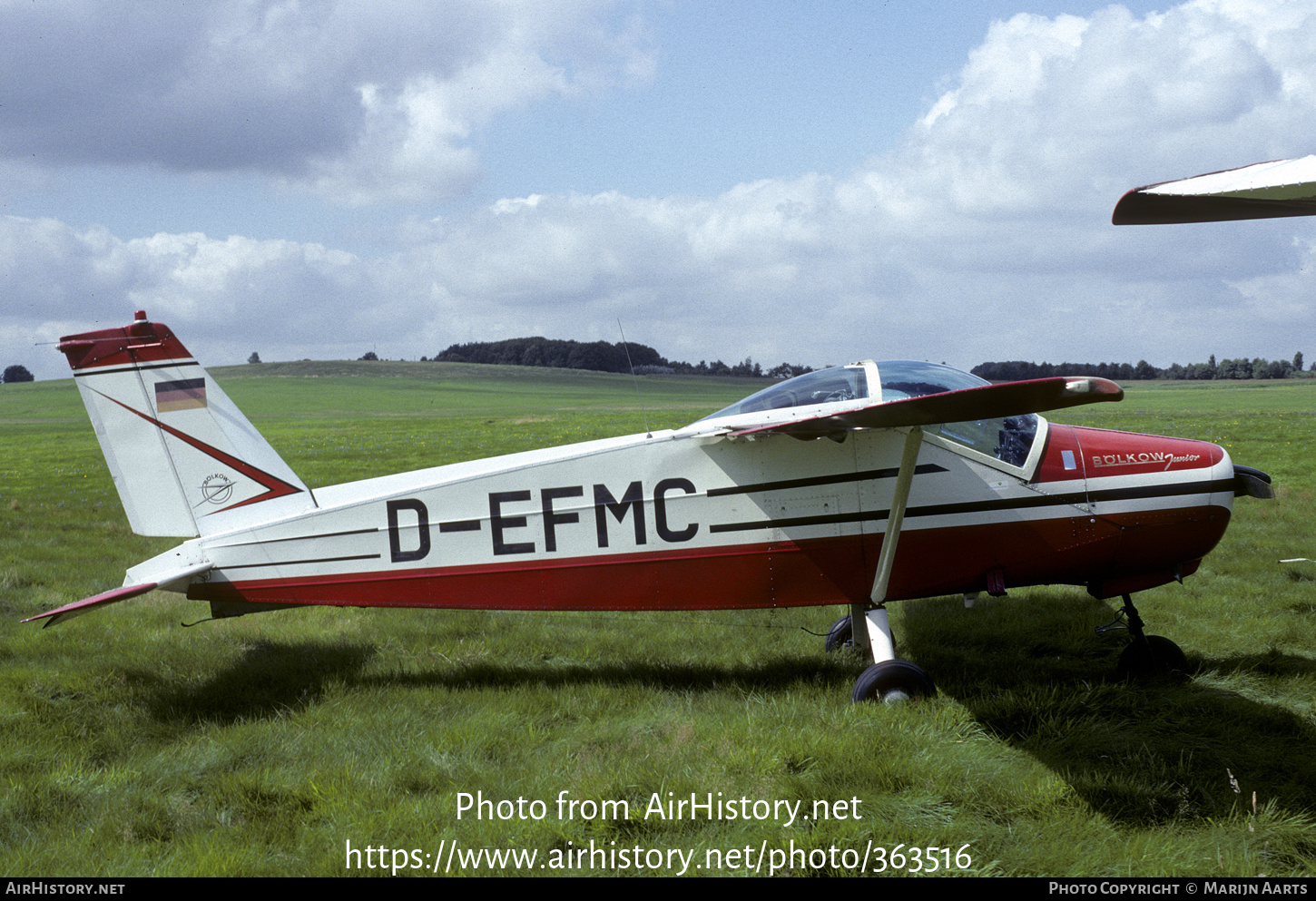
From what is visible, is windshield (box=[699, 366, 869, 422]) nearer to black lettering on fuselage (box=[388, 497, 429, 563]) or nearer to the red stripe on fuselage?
the red stripe on fuselage

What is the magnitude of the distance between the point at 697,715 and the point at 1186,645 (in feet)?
14.2

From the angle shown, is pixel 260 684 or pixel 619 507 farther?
pixel 260 684

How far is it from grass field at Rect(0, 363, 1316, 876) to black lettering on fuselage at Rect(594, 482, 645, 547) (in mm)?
1122

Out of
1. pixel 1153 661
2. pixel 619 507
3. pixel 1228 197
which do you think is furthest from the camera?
pixel 1153 661

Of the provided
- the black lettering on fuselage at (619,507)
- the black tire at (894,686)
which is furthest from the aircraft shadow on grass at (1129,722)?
the black lettering on fuselage at (619,507)

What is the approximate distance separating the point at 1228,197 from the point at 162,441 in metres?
6.49

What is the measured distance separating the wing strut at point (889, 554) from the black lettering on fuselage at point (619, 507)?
1646 mm

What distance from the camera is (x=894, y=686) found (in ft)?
16.5

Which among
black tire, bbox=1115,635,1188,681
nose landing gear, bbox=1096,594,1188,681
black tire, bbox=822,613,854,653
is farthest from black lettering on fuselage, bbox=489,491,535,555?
black tire, bbox=1115,635,1188,681

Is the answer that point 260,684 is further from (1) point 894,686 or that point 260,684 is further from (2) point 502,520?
(1) point 894,686

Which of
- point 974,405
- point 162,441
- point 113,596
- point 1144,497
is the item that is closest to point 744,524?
point 974,405

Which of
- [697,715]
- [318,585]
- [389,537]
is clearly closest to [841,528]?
[697,715]

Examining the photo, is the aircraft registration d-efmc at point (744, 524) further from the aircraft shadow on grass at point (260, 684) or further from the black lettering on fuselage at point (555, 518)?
the aircraft shadow on grass at point (260, 684)
